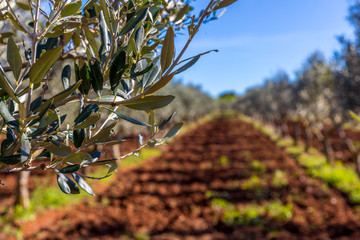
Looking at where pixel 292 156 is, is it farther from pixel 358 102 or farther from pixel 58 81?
pixel 58 81

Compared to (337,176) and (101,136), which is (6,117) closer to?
(101,136)

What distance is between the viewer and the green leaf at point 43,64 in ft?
2.60

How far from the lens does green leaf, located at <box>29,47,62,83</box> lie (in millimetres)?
792

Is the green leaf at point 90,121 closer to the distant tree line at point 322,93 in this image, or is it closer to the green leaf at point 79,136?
the green leaf at point 79,136

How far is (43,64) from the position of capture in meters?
0.81

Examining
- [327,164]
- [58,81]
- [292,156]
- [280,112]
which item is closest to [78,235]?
[58,81]

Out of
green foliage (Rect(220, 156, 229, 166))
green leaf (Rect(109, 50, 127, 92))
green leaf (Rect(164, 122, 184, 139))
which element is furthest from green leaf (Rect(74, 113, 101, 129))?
green foliage (Rect(220, 156, 229, 166))

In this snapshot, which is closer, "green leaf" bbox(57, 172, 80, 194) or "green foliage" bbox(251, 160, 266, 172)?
"green leaf" bbox(57, 172, 80, 194)

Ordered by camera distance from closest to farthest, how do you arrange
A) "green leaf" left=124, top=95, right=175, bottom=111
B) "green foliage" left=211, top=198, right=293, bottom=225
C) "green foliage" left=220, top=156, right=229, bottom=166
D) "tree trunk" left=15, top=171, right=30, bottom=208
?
"green leaf" left=124, top=95, right=175, bottom=111 → "green foliage" left=211, top=198, right=293, bottom=225 → "tree trunk" left=15, top=171, right=30, bottom=208 → "green foliage" left=220, top=156, right=229, bottom=166

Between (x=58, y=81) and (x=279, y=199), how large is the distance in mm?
7432

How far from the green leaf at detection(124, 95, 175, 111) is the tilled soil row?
686 cm

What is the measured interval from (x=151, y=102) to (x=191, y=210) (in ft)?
28.1

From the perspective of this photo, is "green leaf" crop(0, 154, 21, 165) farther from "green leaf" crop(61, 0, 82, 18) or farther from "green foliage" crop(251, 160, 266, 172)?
"green foliage" crop(251, 160, 266, 172)

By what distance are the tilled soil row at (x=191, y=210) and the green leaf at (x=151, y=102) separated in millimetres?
6858
